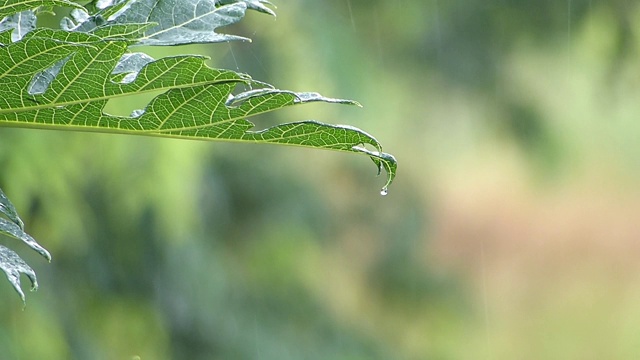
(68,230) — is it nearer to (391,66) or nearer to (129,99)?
(129,99)

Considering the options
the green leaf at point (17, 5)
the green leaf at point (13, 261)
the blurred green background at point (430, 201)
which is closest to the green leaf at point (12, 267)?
the green leaf at point (13, 261)

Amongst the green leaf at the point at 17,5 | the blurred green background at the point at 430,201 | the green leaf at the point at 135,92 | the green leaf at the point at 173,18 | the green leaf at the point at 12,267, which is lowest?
the green leaf at the point at 12,267

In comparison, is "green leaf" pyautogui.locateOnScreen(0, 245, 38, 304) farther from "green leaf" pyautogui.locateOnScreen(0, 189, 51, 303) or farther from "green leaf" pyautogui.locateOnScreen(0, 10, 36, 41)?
"green leaf" pyautogui.locateOnScreen(0, 10, 36, 41)

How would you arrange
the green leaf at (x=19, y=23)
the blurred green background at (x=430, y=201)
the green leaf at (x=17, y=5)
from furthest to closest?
the blurred green background at (x=430, y=201) < the green leaf at (x=19, y=23) < the green leaf at (x=17, y=5)

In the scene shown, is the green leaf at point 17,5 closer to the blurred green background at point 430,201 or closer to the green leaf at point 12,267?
the green leaf at point 12,267

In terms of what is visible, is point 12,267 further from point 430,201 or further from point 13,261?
point 430,201

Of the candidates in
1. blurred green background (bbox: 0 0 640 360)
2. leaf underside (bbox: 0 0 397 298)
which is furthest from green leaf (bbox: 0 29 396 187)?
blurred green background (bbox: 0 0 640 360)
